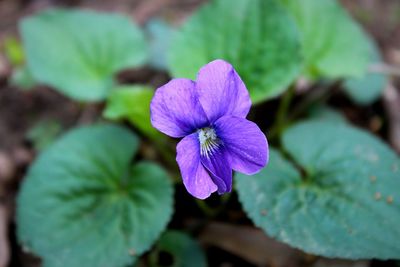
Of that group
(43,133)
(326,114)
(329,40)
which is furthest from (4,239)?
(329,40)

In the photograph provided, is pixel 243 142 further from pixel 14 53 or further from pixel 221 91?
pixel 14 53

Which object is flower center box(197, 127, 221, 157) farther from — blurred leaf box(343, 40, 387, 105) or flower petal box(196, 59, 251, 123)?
blurred leaf box(343, 40, 387, 105)

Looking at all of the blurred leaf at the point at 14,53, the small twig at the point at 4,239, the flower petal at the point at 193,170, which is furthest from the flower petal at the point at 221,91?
the blurred leaf at the point at 14,53

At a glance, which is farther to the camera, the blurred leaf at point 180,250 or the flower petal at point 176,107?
the blurred leaf at point 180,250

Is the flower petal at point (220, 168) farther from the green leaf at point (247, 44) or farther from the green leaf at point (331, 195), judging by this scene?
the green leaf at point (247, 44)

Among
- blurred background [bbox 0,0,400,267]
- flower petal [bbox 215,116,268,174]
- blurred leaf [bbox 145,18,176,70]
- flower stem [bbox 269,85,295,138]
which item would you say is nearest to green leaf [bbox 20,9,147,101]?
blurred leaf [bbox 145,18,176,70]
